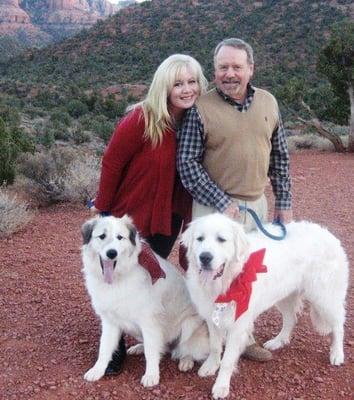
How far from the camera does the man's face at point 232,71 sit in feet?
13.7

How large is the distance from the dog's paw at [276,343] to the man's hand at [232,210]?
1319mm

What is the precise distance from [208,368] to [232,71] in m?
2.34

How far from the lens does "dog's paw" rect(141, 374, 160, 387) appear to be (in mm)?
4184

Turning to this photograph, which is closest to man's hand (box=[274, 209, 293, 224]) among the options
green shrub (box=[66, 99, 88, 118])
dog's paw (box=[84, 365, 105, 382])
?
dog's paw (box=[84, 365, 105, 382])

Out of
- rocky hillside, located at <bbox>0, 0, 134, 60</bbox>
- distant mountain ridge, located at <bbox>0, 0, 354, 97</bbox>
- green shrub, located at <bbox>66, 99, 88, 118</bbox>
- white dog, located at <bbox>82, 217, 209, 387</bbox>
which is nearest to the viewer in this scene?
white dog, located at <bbox>82, 217, 209, 387</bbox>

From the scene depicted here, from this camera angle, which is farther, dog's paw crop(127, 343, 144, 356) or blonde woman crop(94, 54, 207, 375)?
dog's paw crop(127, 343, 144, 356)

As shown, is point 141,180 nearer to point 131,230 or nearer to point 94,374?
point 131,230

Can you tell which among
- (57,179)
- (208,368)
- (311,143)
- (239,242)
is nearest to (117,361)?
(208,368)

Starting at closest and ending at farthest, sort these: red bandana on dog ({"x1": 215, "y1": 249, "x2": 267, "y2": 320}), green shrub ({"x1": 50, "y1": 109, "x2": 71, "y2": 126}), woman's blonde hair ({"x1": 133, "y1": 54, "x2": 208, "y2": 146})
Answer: red bandana on dog ({"x1": 215, "y1": 249, "x2": 267, "y2": 320}) → woman's blonde hair ({"x1": 133, "y1": 54, "x2": 208, "y2": 146}) → green shrub ({"x1": 50, "y1": 109, "x2": 71, "y2": 126})

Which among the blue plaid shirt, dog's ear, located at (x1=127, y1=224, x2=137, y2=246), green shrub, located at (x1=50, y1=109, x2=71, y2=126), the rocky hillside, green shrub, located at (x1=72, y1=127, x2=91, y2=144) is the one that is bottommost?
the rocky hillside

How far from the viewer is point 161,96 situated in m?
4.23

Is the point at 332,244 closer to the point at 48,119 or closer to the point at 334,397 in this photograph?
the point at 334,397

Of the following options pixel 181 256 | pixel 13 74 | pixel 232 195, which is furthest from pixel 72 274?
pixel 13 74

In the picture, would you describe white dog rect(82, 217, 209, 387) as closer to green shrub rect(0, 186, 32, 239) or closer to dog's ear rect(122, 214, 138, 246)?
dog's ear rect(122, 214, 138, 246)
